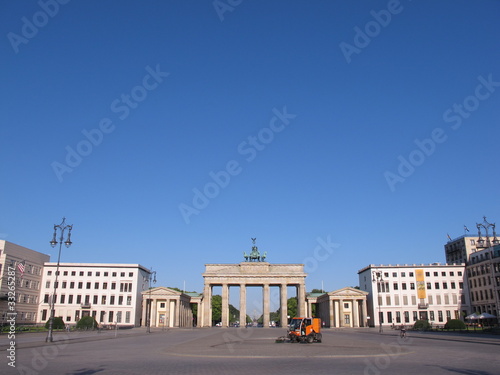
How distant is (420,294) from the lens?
324 ft

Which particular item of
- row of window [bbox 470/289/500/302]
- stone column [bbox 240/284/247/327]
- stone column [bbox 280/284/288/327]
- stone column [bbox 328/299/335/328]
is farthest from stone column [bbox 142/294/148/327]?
row of window [bbox 470/289/500/302]

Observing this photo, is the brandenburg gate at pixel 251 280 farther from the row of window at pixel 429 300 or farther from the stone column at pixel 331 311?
the row of window at pixel 429 300

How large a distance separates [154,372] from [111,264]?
89932 millimetres

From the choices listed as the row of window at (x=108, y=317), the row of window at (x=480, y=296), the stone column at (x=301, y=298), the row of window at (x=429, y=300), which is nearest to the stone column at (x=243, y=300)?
the stone column at (x=301, y=298)

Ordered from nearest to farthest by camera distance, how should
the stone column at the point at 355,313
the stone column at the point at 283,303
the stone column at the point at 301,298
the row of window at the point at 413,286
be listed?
the row of window at the point at 413,286
the stone column at the point at 355,313
the stone column at the point at 283,303
the stone column at the point at 301,298

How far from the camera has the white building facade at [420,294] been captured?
9756 centimetres

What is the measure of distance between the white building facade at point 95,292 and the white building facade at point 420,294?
58.0 m

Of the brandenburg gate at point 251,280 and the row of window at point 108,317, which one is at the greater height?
the brandenburg gate at point 251,280

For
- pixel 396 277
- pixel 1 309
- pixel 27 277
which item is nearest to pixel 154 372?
pixel 1 309

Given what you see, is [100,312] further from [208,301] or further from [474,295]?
[474,295]

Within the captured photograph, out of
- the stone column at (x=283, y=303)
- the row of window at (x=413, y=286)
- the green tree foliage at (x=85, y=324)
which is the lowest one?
the green tree foliage at (x=85, y=324)

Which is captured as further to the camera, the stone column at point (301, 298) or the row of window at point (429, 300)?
the stone column at point (301, 298)

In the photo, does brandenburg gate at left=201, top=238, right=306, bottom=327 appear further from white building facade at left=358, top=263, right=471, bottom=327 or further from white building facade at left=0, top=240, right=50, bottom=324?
white building facade at left=0, top=240, right=50, bottom=324

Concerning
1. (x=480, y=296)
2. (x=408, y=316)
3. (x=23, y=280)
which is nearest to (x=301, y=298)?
(x=408, y=316)
